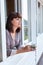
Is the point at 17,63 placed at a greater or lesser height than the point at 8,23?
lesser

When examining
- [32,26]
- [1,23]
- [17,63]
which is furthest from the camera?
[32,26]

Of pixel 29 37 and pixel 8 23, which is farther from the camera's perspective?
pixel 29 37

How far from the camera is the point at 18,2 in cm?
313

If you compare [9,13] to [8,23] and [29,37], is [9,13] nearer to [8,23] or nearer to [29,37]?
[8,23]

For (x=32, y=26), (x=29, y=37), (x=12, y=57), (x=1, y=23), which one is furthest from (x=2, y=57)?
(x=32, y=26)

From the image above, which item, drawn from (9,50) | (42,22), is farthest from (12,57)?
(42,22)

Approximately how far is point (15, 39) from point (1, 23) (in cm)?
91

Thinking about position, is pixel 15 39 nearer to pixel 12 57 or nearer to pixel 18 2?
pixel 12 57

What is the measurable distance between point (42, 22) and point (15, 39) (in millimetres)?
5476

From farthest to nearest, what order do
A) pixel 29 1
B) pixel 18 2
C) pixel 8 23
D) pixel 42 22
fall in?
pixel 42 22 → pixel 29 1 → pixel 18 2 → pixel 8 23

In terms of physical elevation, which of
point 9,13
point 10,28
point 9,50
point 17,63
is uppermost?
point 9,13

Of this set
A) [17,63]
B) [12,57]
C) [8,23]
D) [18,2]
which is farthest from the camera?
[18,2]

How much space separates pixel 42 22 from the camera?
26.6ft

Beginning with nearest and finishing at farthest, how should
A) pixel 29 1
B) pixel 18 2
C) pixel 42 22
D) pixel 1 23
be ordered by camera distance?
pixel 1 23 → pixel 18 2 → pixel 29 1 → pixel 42 22
